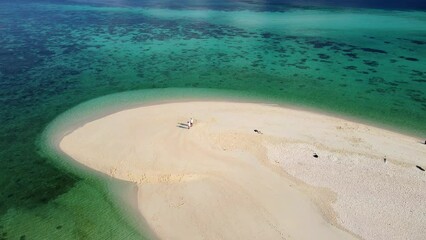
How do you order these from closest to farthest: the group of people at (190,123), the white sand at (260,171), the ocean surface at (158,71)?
the white sand at (260,171)
the ocean surface at (158,71)
the group of people at (190,123)

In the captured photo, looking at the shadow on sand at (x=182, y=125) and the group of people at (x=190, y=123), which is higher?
the group of people at (x=190, y=123)

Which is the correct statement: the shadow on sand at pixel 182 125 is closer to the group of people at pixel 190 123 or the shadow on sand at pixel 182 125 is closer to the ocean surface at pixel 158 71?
the group of people at pixel 190 123

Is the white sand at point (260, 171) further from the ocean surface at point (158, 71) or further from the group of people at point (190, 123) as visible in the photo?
the ocean surface at point (158, 71)

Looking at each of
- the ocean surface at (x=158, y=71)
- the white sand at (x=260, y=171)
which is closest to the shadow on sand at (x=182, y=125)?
the white sand at (x=260, y=171)

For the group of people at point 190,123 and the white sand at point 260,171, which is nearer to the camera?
the white sand at point 260,171

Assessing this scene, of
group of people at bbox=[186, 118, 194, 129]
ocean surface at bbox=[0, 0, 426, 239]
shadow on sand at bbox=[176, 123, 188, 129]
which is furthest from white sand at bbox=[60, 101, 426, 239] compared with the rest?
ocean surface at bbox=[0, 0, 426, 239]

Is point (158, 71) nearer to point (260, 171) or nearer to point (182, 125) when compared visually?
point (182, 125)

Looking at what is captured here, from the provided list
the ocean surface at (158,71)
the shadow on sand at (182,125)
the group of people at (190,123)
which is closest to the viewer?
the ocean surface at (158,71)
